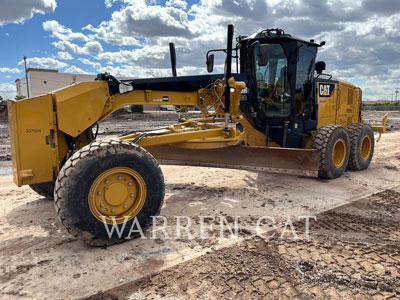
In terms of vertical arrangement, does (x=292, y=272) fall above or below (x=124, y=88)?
below

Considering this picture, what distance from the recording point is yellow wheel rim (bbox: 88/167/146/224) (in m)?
3.33

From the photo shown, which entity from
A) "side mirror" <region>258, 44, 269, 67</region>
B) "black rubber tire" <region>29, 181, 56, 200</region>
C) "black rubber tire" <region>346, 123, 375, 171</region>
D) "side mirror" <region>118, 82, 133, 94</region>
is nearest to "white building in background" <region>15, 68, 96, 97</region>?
"black rubber tire" <region>346, 123, 375, 171</region>

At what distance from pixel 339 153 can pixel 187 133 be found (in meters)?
3.75

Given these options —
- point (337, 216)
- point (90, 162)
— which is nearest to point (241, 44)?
point (337, 216)

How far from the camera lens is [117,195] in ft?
11.3

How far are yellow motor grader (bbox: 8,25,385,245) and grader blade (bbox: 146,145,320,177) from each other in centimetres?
2

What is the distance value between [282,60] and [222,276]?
479 centimetres

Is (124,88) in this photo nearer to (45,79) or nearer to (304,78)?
(304,78)

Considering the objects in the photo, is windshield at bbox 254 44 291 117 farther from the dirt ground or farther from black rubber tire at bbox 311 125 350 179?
the dirt ground

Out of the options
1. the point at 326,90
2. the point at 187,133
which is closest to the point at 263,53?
the point at 187,133

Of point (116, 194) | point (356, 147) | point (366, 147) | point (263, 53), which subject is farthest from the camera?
point (366, 147)

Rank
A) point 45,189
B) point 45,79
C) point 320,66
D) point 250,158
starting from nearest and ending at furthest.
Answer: point 45,189 → point 250,158 → point 320,66 → point 45,79

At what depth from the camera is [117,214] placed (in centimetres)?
348

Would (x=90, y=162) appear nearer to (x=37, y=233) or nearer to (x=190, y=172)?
(x=37, y=233)
